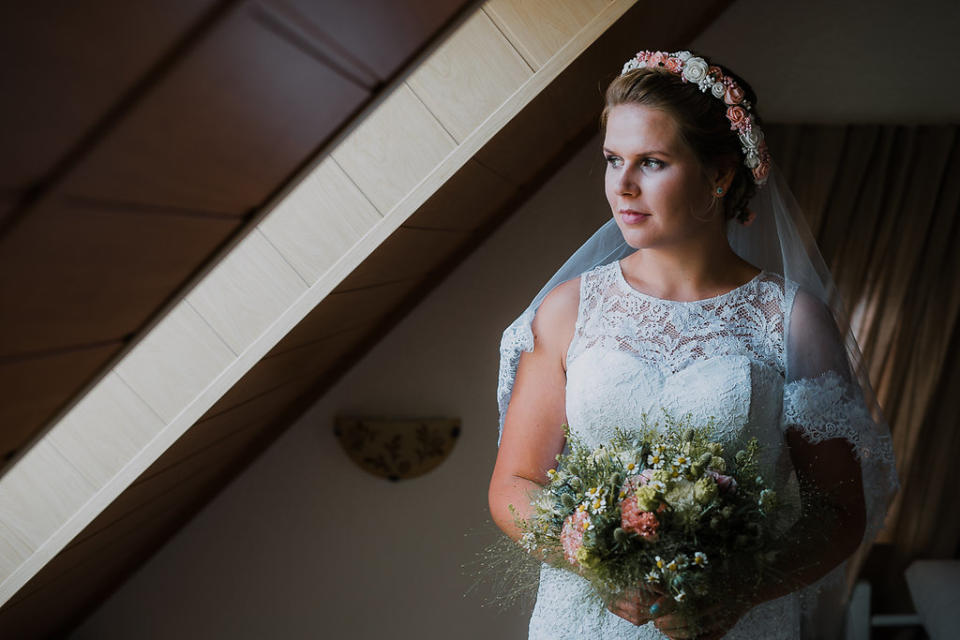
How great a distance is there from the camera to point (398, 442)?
322cm

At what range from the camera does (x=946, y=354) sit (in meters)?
3.25

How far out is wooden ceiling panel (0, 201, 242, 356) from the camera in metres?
0.87

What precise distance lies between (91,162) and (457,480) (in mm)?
2571

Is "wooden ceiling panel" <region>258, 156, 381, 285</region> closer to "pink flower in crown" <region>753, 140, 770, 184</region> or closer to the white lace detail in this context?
the white lace detail

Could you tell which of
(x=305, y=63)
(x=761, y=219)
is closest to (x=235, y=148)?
(x=305, y=63)

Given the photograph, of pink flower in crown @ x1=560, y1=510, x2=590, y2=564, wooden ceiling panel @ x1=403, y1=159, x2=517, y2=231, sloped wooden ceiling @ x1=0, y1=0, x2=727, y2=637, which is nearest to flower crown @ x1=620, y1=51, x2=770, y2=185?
sloped wooden ceiling @ x1=0, y1=0, x2=727, y2=637

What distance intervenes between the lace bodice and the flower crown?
248mm

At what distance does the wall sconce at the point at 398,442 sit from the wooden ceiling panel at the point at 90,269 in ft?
6.26

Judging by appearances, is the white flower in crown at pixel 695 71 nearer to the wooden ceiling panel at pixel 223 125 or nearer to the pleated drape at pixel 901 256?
the wooden ceiling panel at pixel 223 125

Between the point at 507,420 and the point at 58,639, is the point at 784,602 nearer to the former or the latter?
the point at 507,420

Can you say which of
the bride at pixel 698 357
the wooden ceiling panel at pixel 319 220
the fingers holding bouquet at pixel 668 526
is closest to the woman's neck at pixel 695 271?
the bride at pixel 698 357

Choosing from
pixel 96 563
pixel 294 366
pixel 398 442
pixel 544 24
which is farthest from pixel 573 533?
pixel 398 442

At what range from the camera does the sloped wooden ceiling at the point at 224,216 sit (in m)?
0.86

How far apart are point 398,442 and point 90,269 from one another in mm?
2284
